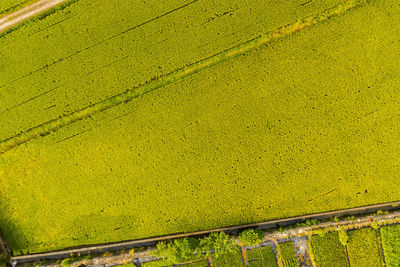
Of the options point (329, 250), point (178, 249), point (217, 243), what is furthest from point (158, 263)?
point (329, 250)

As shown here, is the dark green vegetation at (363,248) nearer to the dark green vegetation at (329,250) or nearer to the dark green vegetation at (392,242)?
the dark green vegetation at (392,242)

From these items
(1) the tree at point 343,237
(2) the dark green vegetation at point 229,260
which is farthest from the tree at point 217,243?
(1) the tree at point 343,237

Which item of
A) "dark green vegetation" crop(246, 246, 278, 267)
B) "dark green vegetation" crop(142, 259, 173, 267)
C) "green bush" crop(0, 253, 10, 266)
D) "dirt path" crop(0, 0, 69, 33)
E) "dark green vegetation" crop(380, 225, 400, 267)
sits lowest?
"dark green vegetation" crop(380, 225, 400, 267)

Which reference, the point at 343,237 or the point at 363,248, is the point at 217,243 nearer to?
the point at 343,237

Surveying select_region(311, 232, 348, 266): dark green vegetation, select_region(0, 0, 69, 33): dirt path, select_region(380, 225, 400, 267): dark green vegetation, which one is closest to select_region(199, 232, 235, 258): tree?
select_region(311, 232, 348, 266): dark green vegetation

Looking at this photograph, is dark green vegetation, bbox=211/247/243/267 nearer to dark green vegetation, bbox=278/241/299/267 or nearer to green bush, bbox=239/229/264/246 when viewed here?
green bush, bbox=239/229/264/246

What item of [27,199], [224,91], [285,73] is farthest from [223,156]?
[27,199]
